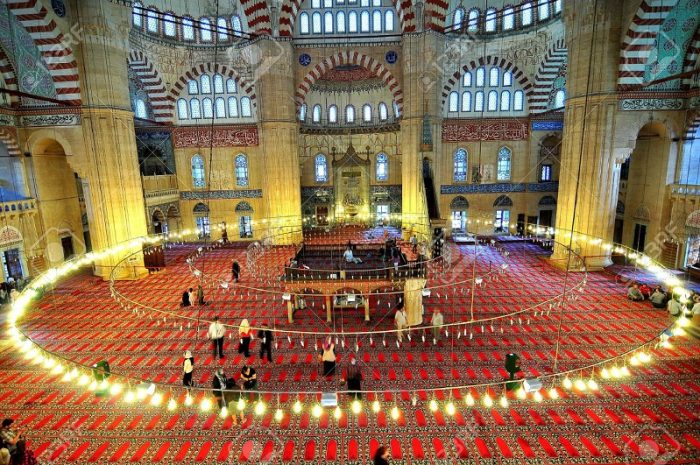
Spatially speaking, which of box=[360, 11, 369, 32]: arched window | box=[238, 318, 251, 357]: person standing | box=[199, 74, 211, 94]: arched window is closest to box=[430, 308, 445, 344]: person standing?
box=[238, 318, 251, 357]: person standing

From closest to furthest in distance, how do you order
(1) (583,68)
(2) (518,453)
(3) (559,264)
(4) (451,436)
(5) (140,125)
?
(2) (518,453) → (4) (451,436) → (1) (583,68) → (3) (559,264) → (5) (140,125)

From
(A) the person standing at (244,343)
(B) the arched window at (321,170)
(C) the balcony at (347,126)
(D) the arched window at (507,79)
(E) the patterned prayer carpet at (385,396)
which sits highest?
(D) the arched window at (507,79)

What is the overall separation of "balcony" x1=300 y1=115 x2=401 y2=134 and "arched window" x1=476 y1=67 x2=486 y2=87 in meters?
3.29

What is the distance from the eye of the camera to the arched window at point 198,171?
1509 centimetres

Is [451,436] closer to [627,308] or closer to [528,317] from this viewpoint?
[528,317]

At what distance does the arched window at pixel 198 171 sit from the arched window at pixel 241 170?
4.41 ft

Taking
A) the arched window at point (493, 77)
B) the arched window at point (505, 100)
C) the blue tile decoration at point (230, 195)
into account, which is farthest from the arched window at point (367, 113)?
the blue tile decoration at point (230, 195)

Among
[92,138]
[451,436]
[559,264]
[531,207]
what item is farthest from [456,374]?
[531,207]

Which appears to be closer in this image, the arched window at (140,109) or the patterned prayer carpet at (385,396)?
the patterned prayer carpet at (385,396)

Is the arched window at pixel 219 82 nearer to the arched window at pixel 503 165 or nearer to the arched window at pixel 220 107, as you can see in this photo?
the arched window at pixel 220 107

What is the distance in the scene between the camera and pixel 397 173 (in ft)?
53.4

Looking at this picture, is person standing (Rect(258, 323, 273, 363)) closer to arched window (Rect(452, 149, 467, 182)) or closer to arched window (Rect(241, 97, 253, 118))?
arched window (Rect(241, 97, 253, 118))

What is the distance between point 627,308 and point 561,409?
4.21m

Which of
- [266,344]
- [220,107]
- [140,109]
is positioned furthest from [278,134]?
[266,344]
